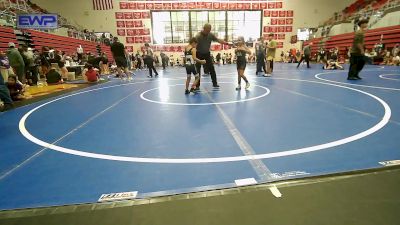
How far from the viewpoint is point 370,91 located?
20.3 feet

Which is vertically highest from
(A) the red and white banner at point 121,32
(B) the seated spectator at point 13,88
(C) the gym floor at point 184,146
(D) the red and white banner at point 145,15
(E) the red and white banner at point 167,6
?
(E) the red and white banner at point 167,6

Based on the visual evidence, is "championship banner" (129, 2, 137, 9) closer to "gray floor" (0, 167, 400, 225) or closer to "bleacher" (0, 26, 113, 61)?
"bleacher" (0, 26, 113, 61)

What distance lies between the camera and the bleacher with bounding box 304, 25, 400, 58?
1738cm

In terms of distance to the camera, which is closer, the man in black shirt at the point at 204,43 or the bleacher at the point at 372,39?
the man in black shirt at the point at 204,43

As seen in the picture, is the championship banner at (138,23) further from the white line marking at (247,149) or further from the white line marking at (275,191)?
the white line marking at (275,191)

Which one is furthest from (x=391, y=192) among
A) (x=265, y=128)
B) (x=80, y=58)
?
(x=80, y=58)

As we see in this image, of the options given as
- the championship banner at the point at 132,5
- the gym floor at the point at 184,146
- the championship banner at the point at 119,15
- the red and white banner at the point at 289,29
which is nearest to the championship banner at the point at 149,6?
the championship banner at the point at 132,5

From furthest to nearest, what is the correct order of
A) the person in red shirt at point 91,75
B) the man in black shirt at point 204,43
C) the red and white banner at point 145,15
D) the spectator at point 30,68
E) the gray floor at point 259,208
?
the red and white banner at point 145,15
the person in red shirt at point 91,75
the spectator at point 30,68
the man in black shirt at point 204,43
the gray floor at point 259,208

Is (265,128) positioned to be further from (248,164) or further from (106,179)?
(106,179)

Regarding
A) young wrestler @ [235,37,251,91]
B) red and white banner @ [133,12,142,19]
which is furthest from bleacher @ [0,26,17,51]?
red and white banner @ [133,12,142,19]

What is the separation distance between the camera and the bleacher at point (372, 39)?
1738 centimetres

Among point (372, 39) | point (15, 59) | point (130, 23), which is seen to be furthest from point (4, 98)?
point (130, 23)

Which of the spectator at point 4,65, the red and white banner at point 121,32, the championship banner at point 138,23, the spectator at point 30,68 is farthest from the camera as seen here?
the red and white banner at point 121,32

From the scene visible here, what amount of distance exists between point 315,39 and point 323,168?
30.0 meters
